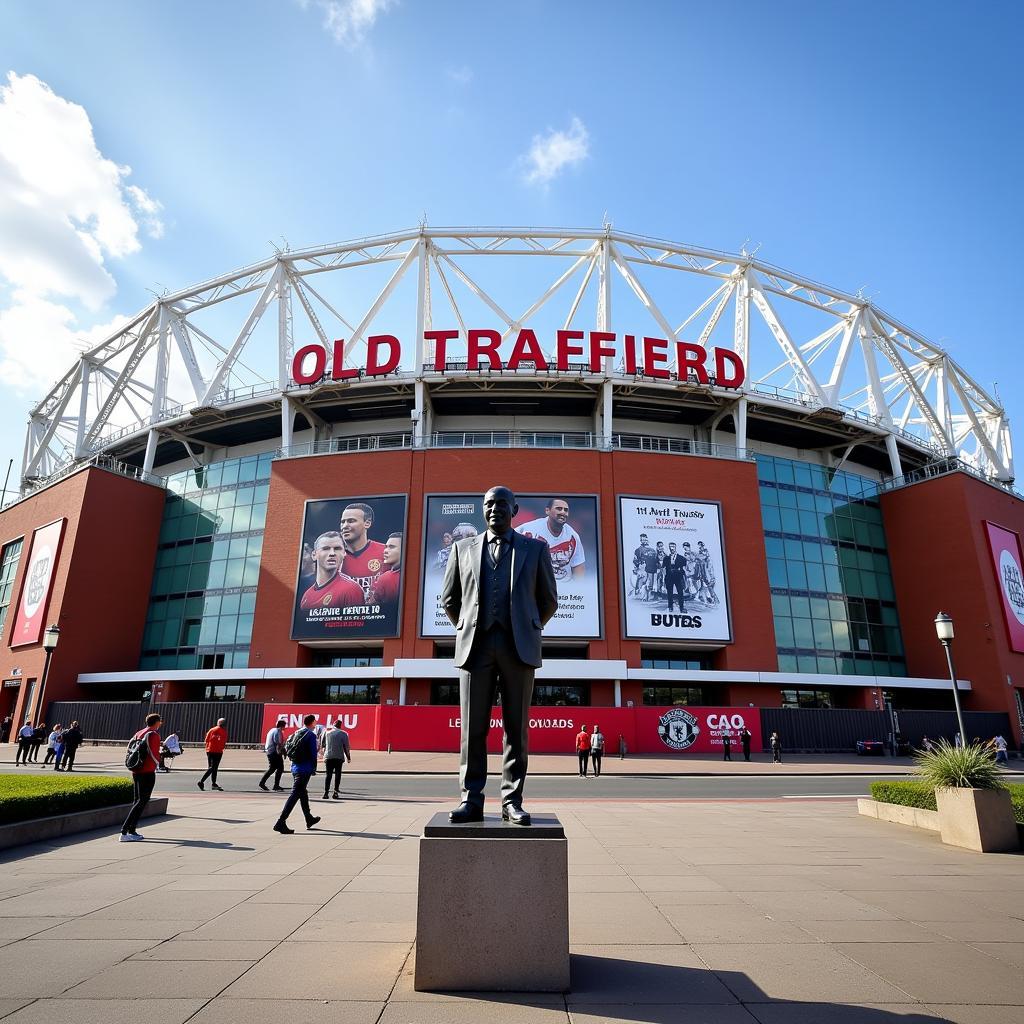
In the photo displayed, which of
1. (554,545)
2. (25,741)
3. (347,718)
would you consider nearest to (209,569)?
(347,718)

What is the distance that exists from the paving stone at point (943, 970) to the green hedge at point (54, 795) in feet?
35.6

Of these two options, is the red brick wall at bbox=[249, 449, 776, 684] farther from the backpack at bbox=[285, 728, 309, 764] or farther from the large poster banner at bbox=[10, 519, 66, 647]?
the backpack at bbox=[285, 728, 309, 764]

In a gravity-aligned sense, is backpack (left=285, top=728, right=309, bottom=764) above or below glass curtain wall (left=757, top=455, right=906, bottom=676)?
below

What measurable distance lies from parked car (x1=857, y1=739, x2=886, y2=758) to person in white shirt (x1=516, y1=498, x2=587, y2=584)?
16.4m

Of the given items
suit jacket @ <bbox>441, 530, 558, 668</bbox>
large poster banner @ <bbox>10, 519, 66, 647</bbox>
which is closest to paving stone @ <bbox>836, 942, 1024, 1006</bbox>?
suit jacket @ <bbox>441, 530, 558, 668</bbox>

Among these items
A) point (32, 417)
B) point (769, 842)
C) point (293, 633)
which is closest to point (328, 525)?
point (293, 633)

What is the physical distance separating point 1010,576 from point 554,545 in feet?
102

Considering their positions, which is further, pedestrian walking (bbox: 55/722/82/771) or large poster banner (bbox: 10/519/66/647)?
large poster banner (bbox: 10/519/66/647)

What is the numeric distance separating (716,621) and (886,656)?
53.8ft

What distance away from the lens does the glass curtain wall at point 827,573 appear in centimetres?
4222

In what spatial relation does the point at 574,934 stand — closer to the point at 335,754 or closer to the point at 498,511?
the point at 498,511

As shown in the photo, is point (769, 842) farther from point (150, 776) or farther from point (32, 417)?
point (32, 417)

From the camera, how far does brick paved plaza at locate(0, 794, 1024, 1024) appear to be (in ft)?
13.1

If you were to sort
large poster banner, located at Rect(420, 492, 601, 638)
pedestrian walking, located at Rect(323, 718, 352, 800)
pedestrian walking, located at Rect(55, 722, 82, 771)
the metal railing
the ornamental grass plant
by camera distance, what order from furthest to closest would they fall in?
1. the metal railing
2. large poster banner, located at Rect(420, 492, 601, 638)
3. pedestrian walking, located at Rect(55, 722, 82, 771)
4. pedestrian walking, located at Rect(323, 718, 352, 800)
5. the ornamental grass plant
